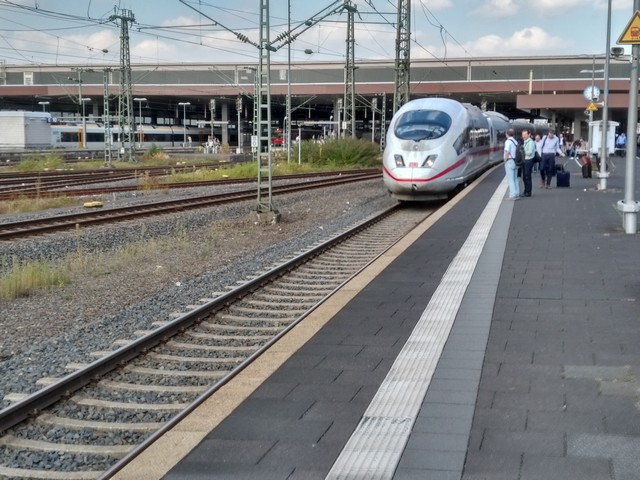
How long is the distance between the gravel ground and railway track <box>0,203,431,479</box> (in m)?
0.44

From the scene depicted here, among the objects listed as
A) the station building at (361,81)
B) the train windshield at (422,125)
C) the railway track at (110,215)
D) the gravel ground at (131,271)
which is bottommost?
the gravel ground at (131,271)

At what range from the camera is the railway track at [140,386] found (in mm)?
5262

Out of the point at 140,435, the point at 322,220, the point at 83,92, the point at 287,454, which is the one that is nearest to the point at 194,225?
the point at 322,220

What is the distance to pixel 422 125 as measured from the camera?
2236 centimetres

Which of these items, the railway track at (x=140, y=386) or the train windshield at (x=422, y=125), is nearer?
the railway track at (x=140, y=386)

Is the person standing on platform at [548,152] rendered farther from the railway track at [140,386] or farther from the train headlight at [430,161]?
the railway track at [140,386]

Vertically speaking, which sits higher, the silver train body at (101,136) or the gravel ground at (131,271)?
the silver train body at (101,136)

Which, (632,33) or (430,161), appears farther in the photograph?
(430,161)

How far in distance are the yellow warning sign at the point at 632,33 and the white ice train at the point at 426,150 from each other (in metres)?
8.72

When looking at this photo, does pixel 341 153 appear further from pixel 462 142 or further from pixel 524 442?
pixel 524 442

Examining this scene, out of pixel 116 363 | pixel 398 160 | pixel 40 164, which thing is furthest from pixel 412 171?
pixel 40 164

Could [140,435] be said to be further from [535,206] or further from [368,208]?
[368,208]

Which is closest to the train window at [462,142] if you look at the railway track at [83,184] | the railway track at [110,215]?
the railway track at [110,215]

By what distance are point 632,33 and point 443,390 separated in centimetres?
951
